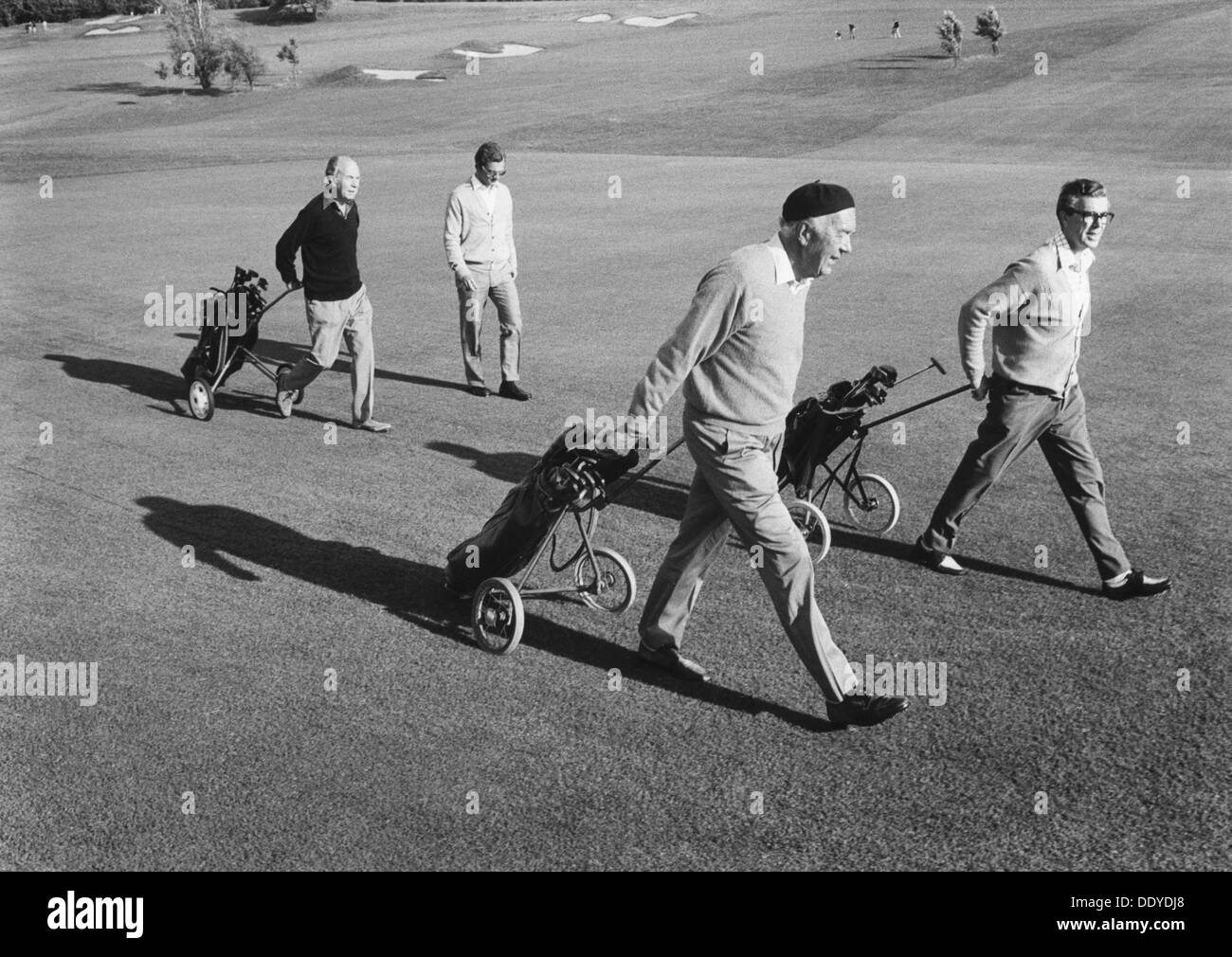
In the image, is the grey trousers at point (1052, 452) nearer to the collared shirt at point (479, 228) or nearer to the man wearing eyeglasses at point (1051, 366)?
the man wearing eyeglasses at point (1051, 366)

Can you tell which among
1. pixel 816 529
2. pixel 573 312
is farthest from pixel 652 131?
pixel 816 529

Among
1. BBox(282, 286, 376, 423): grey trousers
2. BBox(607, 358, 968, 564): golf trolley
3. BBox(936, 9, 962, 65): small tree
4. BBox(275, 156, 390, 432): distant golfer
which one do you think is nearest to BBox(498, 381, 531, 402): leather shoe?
BBox(275, 156, 390, 432): distant golfer

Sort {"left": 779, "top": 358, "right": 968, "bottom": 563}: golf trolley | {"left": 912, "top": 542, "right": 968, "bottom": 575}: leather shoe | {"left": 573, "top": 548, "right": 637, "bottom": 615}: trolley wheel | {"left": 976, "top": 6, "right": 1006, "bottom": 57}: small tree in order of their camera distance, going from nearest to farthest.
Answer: {"left": 573, "top": 548, "right": 637, "bottom": 615}: trolley wheel
{"left": 912, "top": 542, "right": 968, "bottom": 575}: leather shoe
{"left": 779, "top": 358, "right": 968, "bottom": 563}: golf trolley
{"left": 976, "top": 6, "right": 1006, "bottom": 57}: small tree

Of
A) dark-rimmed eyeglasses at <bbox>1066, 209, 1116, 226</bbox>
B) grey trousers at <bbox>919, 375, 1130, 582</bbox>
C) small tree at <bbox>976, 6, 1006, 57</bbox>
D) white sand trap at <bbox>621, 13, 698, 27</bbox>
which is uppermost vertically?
white sand trap at <bbox>621, 13, 698, 27</bbox>

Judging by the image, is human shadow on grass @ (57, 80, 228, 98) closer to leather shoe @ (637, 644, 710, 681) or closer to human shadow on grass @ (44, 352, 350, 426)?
human shadow on grass @ (44, 352, 350, 426)

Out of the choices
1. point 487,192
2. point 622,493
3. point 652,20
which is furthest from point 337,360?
point 652,20

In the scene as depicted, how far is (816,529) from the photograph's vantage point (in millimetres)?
8453

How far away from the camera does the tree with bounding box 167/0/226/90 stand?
Answer: 215 ft

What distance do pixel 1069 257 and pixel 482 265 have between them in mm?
6438

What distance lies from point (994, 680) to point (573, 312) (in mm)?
11017

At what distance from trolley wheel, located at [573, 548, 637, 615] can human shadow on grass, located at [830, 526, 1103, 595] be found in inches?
68.3
